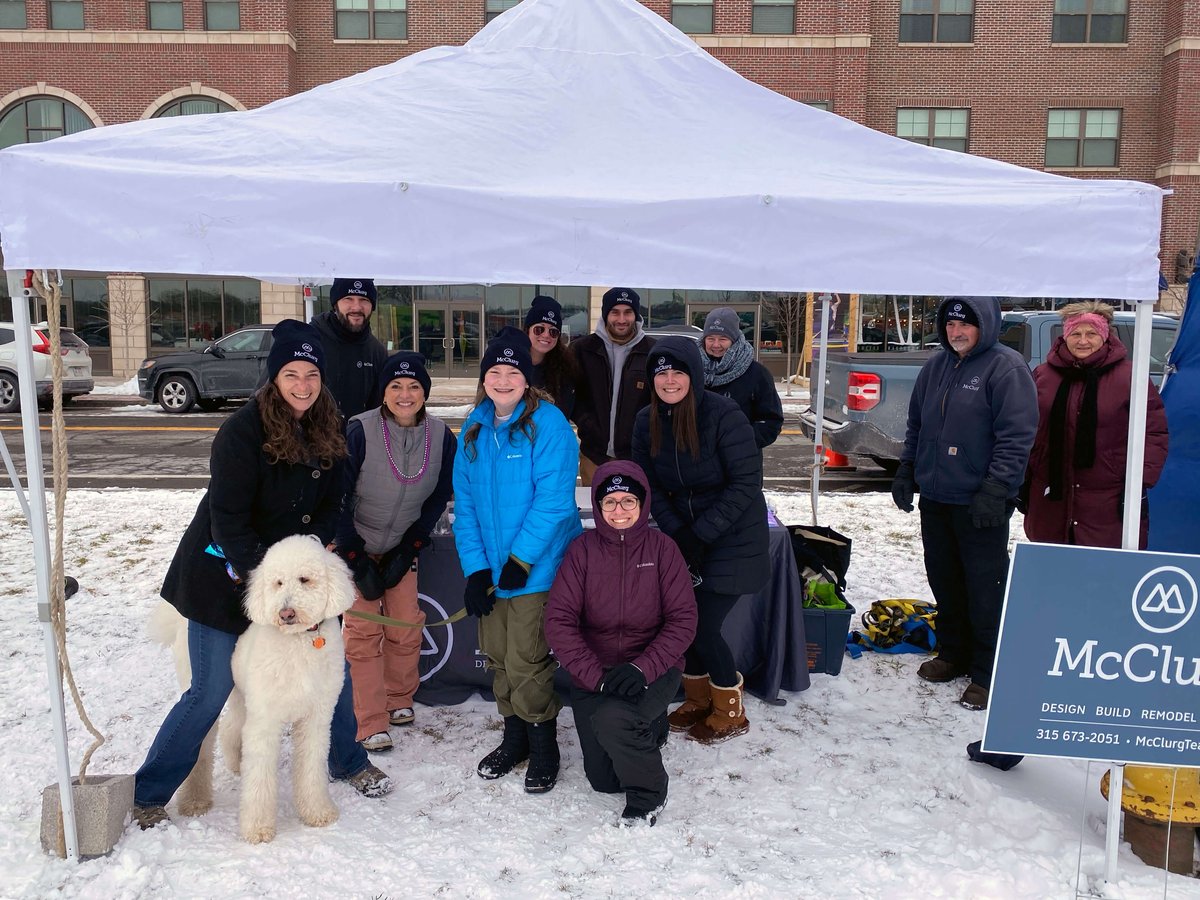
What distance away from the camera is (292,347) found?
123 inches

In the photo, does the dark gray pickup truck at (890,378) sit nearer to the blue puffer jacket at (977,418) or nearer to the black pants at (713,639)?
the blue puffer jacket at (977,418)

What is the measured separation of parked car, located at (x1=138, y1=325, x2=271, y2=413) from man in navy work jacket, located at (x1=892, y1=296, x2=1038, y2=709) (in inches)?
597

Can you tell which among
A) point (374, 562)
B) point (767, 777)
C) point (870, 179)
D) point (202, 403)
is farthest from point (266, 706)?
point (202, 403)

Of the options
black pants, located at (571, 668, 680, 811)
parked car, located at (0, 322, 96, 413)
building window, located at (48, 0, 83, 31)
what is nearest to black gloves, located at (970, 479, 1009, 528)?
black pants, located at (571, 668, 680, 811)

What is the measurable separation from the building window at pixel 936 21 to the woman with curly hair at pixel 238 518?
27018mm

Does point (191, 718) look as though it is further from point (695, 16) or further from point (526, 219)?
point (695, 16)

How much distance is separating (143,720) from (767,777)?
2.91 meters

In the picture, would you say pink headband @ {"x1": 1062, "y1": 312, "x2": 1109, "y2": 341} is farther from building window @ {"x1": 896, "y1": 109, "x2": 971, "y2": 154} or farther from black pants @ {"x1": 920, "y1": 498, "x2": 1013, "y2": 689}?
building window @ {"x1": 896, "y1": 109, "x2": 971, "y2": 154}

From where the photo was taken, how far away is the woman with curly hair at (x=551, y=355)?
5.12 meters

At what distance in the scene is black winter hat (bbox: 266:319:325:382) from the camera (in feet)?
10.2

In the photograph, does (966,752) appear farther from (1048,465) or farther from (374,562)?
(374,562)

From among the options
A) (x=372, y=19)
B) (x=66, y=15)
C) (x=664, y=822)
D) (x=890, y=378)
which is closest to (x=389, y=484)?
(x=664, y=822)

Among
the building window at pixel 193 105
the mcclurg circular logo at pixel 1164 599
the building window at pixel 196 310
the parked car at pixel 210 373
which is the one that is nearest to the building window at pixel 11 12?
the building window at pixel 193 105

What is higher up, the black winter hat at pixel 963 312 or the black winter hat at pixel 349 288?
the black winter hat at pixel 349 288
